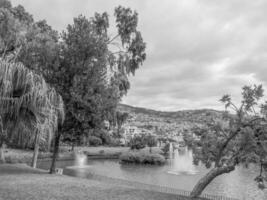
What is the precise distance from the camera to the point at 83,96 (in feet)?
43.0

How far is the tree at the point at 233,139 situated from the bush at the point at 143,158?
1122 inches

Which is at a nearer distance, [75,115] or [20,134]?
[20,134]

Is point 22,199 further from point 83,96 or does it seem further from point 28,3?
point 28,3

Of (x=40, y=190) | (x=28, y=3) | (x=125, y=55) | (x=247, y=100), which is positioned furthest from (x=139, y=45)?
(x=40, y=190)

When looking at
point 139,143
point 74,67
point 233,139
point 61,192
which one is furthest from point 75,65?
point 139,143

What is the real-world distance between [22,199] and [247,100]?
676 cm

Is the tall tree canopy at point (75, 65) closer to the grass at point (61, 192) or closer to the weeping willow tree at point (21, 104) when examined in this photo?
the grass at point (61, 192)

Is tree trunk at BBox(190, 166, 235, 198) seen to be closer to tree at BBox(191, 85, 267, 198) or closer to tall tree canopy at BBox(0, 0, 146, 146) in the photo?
tree at BBox(191, 85, 267, 198)

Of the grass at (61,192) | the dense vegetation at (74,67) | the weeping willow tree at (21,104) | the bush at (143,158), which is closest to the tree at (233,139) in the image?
the grass at (61,192)

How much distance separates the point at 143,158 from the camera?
1505 inches

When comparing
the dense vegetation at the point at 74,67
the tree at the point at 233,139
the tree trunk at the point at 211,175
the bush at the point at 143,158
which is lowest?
the bush at the point at 143,158

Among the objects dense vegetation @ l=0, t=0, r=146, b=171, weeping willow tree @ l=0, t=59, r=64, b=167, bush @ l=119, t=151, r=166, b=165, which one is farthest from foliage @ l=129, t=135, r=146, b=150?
weeping willow tree @ l=0, t=59, r=64, b=167

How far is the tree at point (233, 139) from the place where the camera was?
7648 mm

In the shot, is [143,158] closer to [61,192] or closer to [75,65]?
[75,65]
